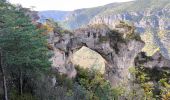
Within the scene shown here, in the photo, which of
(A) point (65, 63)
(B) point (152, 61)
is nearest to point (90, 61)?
(B) point (152, 61)

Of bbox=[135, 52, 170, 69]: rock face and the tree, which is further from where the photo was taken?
bbox=[135, 52, 170, 69]: rock face

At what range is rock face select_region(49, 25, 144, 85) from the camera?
54906 mm

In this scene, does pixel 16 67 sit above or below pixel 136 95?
above

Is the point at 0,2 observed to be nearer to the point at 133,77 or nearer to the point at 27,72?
the point at 27,72

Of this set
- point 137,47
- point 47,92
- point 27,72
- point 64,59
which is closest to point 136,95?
point 47,92

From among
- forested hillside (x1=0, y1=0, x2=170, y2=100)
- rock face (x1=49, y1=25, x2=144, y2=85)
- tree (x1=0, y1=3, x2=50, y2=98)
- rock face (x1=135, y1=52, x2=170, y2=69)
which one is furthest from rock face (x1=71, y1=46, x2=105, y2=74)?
tree (x1=0, y1=3, x2=50, y2=98)

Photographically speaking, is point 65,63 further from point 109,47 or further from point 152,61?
point 152,61

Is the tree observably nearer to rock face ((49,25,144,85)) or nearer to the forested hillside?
the forested hillside

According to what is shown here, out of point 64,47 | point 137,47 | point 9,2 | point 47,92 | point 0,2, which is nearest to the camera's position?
point 0,2

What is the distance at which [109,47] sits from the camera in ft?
189

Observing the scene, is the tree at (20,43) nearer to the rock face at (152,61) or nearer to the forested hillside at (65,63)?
the forested hillside at (65,63)

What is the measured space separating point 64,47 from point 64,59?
5.24 ft

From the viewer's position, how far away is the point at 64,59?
53.6 m

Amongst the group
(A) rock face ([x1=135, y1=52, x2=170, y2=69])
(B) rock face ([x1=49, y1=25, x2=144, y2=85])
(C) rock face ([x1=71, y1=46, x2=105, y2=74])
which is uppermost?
(B) rock face ([x1=49, y1=25, x2=144, y2=85])
